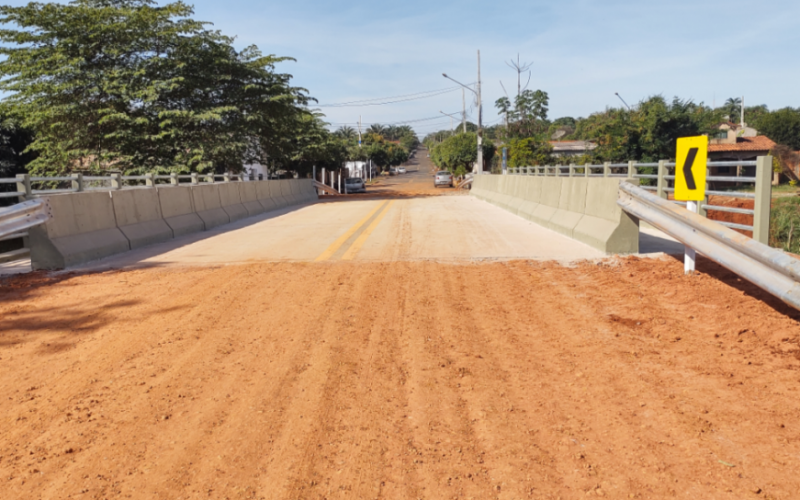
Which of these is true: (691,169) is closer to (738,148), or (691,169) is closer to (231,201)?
(231,201)

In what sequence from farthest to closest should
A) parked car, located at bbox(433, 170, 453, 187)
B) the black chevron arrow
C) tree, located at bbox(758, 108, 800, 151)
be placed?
1. tree, located at bbox(758, 108, 800, 151)
2. parked car, located at bbox(433, 170, 453, 187)
3. the black chevron arrow

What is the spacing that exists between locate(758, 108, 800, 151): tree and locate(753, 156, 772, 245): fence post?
2763 inches

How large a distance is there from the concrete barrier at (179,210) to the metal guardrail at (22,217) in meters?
4.14

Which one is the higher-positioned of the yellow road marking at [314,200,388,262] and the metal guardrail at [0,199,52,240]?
the metal guardrail at [0,199,52,240]

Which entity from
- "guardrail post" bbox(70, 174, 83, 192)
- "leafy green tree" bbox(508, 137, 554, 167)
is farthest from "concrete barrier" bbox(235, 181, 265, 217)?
"leafy green tree" bbox(508, 137, 554, 167)

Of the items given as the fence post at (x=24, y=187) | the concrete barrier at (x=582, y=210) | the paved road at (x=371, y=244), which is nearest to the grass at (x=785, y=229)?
the concrete barrier at (x=582, y=210)

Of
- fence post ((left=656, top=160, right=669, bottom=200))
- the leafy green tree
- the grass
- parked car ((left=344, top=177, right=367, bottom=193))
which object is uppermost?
the leafy green tree

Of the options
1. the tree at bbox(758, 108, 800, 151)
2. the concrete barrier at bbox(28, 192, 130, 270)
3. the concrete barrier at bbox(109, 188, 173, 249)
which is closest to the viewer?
the concrete barrier at bbox(28, 192, 130, 270)

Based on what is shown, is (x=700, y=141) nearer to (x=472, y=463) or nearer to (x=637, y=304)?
(x=637, y=304)

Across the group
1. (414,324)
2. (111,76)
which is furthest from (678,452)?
(111,76)

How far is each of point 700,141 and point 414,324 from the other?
438cm

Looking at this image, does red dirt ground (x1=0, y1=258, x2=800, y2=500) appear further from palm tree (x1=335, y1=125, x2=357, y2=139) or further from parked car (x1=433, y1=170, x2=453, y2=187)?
palm tree (x1=335, y1=125, x2=357, y2=139)

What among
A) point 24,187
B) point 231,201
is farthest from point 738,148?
point 24,187

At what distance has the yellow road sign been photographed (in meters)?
7.64
